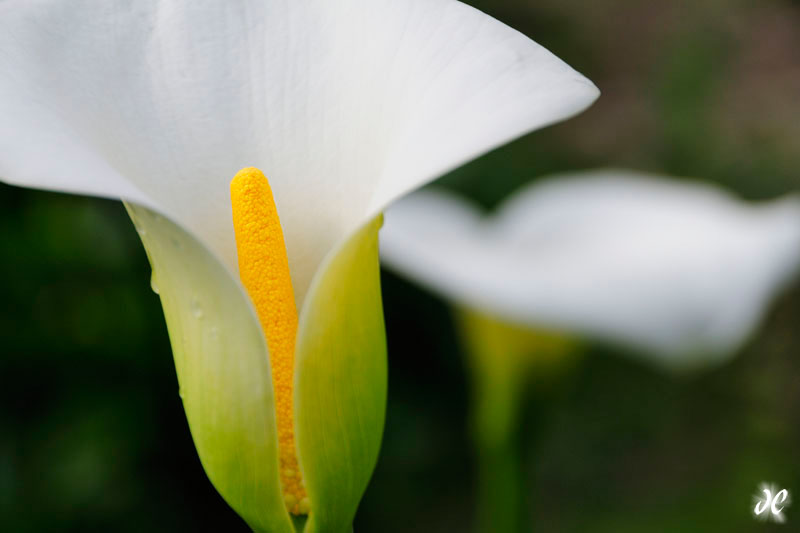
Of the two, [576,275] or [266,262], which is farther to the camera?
[576,275]

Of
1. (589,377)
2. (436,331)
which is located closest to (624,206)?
(436,331)

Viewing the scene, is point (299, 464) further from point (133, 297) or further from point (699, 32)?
point (699, 32)

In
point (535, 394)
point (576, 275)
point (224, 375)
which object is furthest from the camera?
point (535, 394)

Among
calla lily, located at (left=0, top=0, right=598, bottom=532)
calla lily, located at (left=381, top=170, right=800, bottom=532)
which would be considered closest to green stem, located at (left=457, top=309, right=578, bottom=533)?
calla lily, located at (left=381, top=170, right=800, bottom=532)

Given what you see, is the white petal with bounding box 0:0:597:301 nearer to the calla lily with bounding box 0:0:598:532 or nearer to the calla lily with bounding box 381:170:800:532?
the calla lily with bounding box 0:0:598:532

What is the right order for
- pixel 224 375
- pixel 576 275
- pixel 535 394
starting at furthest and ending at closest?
1. pixel 535 394
2. pixel 576 275
3. pixel 224 375

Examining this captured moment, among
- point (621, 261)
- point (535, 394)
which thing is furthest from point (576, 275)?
point (535, 394)

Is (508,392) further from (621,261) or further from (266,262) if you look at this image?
(266,262)

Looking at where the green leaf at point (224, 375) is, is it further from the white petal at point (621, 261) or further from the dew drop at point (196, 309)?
the white petal at point (621, 261)
